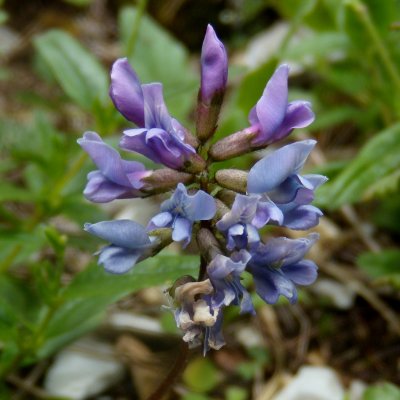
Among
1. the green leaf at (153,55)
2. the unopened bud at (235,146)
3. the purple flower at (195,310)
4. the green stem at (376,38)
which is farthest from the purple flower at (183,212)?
the green leaf at (153,55)

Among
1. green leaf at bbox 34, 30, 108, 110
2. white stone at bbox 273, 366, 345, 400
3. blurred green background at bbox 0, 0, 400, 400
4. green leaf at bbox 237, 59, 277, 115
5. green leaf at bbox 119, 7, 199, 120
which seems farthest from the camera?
green leaf at bbox 119, 7, 199, 120

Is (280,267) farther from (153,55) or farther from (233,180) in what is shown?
(153,55)

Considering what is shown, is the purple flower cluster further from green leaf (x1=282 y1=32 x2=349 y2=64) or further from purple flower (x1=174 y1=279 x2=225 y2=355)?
green leaf (x1=282 y1=32 x2=349 y2=64)

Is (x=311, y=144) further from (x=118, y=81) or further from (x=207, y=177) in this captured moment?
(x=118, y=81)

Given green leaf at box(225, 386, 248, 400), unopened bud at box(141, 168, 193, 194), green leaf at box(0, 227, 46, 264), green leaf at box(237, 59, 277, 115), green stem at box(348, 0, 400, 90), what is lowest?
green leaf at box(225, 386, 248, 400)

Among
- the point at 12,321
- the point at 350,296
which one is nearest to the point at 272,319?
the point at 350,296

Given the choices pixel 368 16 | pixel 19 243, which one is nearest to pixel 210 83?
pixel 19 243

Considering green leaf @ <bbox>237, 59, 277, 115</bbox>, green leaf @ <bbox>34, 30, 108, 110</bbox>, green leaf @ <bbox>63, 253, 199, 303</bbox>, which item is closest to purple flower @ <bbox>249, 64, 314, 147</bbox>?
green leaf @ <bbox>63, 253, 199, 303</bbox>

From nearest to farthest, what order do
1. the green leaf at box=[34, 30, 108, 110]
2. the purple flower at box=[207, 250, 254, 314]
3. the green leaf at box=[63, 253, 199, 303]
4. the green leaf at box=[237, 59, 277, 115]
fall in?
the purple flower at box=[207, 250, 254, 314] → the green leaf at box=[63, 253, 199, 303] → the green leaf at box=[237, 59, 277, 115] → the green leaf at box=[34, 30, 108, 110]
